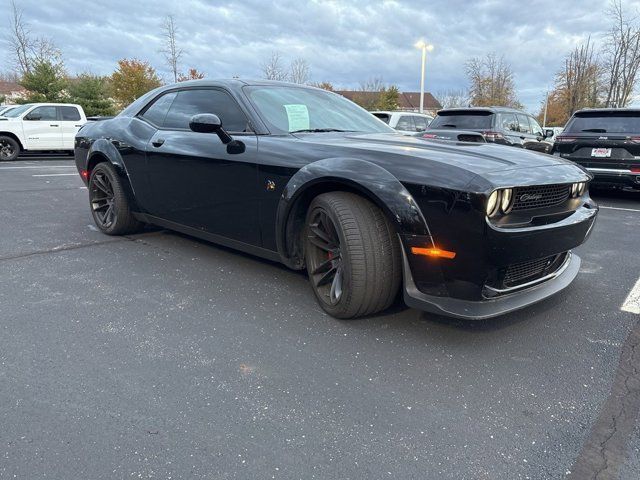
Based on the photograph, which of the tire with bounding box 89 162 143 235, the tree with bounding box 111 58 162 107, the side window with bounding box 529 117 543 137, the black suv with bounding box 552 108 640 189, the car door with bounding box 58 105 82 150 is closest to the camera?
the tire with bounding box 89 162 143 235

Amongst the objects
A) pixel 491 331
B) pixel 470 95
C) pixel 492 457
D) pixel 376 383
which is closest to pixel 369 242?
pixel 376 383

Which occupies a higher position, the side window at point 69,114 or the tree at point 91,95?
the tree at point 91,95

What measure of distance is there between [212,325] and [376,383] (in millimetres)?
1079

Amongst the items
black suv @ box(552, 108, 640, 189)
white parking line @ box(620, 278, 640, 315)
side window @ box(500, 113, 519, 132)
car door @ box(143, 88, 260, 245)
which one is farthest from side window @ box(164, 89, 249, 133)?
side window @ box(500, 113, 519, 132)

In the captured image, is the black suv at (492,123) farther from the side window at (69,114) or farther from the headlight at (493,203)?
the side window at (69,114)

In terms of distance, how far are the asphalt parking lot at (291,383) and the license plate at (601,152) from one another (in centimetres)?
435

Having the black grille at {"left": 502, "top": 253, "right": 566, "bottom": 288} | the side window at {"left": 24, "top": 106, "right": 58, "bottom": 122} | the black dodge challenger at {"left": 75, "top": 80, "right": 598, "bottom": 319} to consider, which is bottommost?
the black grille at {"left": 502, "top": 253, "right": 566, "bottom": 288}

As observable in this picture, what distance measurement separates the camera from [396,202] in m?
2.36

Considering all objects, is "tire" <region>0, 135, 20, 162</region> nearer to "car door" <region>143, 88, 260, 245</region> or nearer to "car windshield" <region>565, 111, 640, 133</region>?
"car door" <region>143, 88, 260, 245</region>

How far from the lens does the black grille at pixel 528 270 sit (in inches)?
95.2

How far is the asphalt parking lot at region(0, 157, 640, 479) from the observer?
1683mm

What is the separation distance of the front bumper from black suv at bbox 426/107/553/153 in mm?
6599

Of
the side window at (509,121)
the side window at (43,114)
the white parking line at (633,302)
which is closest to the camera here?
the white parking line at (633,302)

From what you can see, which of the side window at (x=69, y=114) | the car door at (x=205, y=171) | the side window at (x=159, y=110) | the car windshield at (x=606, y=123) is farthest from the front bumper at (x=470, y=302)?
the side window at (x=69, y=114)
